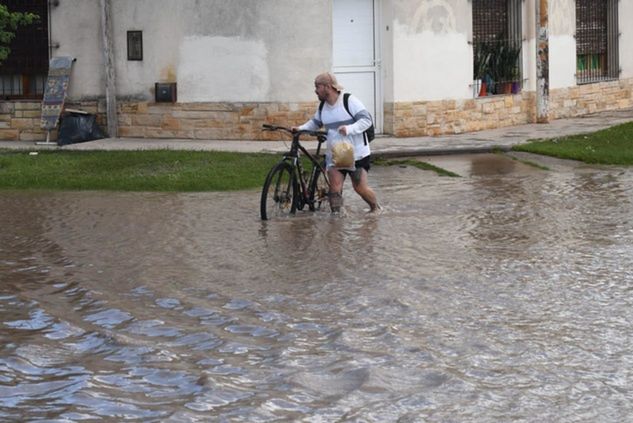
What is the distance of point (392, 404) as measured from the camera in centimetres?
685

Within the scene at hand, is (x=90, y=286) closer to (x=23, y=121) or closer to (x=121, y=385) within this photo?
(x=121, y=385)

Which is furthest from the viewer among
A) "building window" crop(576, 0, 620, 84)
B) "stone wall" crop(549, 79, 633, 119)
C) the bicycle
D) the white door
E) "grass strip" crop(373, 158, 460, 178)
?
"building window" crop(576, 0, 620, 84)

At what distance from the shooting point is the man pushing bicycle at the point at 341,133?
535 inches

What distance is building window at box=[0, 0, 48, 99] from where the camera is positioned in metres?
22.6

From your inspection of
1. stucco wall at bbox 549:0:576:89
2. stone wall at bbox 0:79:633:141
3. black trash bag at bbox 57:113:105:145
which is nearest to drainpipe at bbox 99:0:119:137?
stone wall at bbox 0:79:633:141

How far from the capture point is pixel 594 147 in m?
20.1

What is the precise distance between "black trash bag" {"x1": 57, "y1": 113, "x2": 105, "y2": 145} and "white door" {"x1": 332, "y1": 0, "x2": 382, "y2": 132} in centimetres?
416

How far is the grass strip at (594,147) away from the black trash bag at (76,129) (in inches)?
276

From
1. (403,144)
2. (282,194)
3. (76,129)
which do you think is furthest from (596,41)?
(282,194)

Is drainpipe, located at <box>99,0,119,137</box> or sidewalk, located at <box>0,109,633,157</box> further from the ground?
drainpipe, located at <box>99,0,119,137</box>

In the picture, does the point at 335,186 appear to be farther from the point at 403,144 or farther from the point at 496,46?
the point at 496,46

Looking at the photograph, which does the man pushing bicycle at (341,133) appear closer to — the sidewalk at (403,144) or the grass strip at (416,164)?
the grass strip at (416,164)

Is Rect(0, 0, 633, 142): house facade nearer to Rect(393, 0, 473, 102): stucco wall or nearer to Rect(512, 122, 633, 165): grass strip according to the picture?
Rect(393, 0, 473, 102): stucco wall

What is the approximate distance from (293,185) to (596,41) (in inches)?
615
